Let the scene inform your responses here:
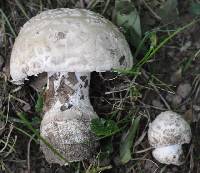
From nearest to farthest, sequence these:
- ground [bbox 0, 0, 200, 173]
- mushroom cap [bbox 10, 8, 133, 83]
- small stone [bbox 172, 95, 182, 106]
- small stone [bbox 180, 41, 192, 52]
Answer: mushroom cap [bbox 10, 8, 133, 83], ground [bbox 0, 0, 200, 173], small stone [bbox 172, 95, 182, 106], small stone [bbox 180, 41, 192, 52]

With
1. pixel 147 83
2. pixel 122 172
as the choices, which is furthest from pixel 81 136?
pixel 147 83

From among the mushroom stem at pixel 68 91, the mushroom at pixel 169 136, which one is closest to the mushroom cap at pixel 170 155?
the mushroom at pixel 169 136

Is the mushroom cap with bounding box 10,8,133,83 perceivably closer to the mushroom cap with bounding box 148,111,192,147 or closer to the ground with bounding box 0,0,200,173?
the ground with bounding box 0,0,200,173

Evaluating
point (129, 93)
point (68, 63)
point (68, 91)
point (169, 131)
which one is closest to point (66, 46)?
point (68, 63)

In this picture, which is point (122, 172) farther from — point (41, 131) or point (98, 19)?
point (98, 19)

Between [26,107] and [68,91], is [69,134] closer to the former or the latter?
[68,91]

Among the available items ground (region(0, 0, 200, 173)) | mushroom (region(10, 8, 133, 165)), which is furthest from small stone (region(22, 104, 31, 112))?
mushroom (region(10, 8, 133, 165))
